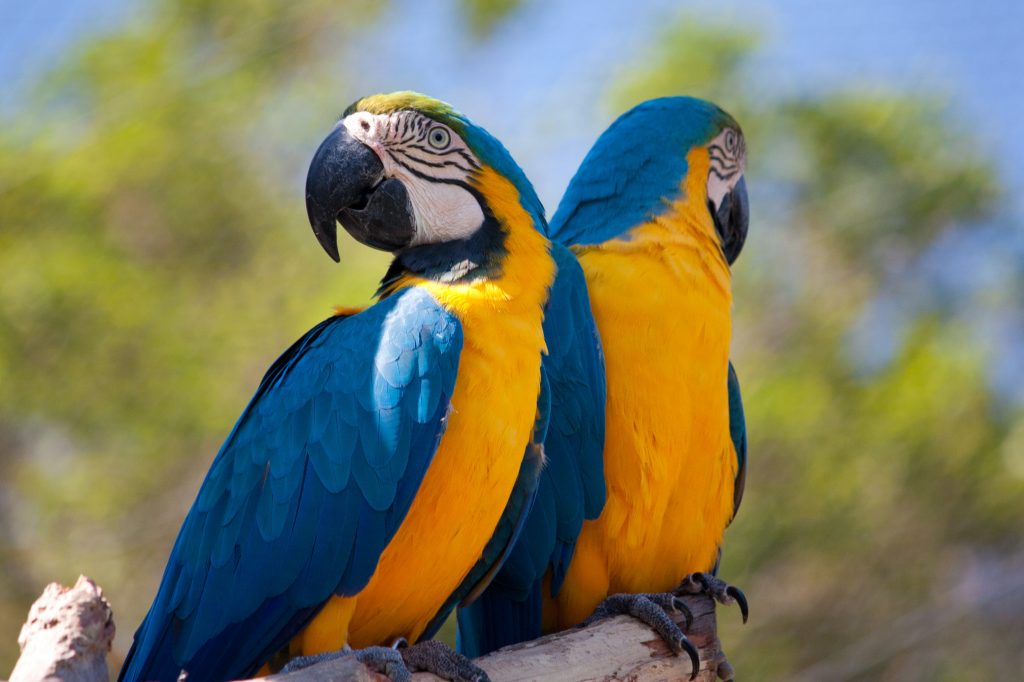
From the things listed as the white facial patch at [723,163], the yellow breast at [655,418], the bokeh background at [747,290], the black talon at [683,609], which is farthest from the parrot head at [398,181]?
the bokeh background at [747,290]

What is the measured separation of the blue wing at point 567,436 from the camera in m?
2.06

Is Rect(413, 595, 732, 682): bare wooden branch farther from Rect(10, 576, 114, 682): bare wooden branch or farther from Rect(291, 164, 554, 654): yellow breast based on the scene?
Rect(10, 576, 114, 682): bare wooden branch

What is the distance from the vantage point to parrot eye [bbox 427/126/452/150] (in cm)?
197

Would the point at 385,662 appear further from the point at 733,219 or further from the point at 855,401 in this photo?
the point at 855,401

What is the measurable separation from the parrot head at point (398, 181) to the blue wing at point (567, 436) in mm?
240

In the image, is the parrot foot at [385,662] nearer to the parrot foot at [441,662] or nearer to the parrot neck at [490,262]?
the parrot foot at [441,662]

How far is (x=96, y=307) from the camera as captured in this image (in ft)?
16.9

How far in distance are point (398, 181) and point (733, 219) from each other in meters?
0.93

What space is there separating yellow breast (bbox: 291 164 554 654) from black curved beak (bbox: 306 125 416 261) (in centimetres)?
14

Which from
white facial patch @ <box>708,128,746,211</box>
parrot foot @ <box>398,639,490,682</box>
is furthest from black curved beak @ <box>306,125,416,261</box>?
white facial patch @ <box>708,128,746,211</box>

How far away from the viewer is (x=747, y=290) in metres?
5.70

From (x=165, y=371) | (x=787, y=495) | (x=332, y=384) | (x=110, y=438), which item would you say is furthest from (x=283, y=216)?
(x=332, y=384)

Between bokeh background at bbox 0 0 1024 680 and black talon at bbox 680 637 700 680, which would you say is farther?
bokeh background at bbox 0 0 1024 680

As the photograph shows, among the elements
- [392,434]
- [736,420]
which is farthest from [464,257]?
[736,420]
